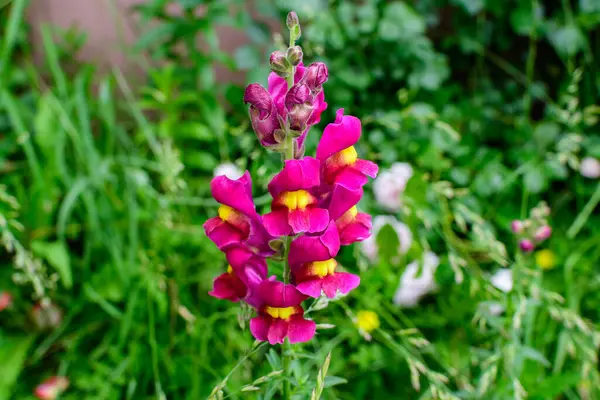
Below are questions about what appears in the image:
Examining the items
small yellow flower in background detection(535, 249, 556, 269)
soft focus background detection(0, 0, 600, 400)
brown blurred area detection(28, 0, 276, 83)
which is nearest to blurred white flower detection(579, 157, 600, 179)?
soft focus background detection(0, 0, 600, 400)

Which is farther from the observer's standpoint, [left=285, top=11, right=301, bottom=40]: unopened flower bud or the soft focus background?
the soft focus background

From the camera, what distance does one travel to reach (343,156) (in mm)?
818

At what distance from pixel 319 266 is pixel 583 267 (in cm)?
113

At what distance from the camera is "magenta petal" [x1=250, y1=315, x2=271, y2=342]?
0.82m

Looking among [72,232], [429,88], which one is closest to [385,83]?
[429,88]

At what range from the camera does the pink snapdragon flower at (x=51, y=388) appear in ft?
4.57

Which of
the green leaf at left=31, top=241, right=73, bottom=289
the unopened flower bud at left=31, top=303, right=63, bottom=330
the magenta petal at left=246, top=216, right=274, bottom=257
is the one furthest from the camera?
the unopened flower bud at left=31, top=303, right=63, bottom=330

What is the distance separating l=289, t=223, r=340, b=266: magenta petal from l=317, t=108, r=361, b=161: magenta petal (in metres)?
0.10

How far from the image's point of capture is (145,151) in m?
2.04

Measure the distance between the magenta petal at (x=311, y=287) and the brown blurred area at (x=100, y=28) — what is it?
151 centimetres

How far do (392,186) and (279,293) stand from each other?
2.77 feet

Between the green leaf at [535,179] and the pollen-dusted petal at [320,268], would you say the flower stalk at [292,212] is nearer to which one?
the pollen-dusted petal at [320,268]

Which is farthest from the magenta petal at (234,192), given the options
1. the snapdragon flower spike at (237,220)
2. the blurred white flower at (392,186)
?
the blurred white flower at (392,186)

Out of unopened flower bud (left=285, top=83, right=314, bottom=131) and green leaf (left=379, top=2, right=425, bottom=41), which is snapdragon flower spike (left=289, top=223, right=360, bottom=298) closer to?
unopened flower bud (left=285, top=83, right=314, bottom=131)
